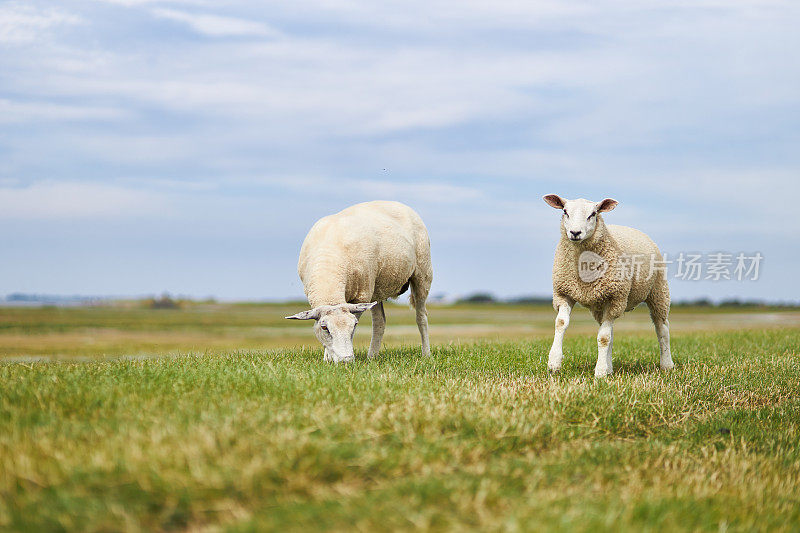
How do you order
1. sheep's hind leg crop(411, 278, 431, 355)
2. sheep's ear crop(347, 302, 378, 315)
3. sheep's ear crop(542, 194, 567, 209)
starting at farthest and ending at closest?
1. sheep's hind leg crop(411, 278, 431, 355)
2. sheep's ear crop(542, 194, 567, 209)
3. sheep's ear crop(347, 302, 378, 315)

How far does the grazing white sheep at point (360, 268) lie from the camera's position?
1021 cm

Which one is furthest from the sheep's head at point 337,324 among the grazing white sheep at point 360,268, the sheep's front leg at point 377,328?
the sheep's front leg at point 377,328

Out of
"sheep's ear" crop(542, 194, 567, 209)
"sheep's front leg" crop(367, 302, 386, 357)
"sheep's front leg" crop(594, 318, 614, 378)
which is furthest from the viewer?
"sheep's front leg" crop(367, 302, 386, 357)

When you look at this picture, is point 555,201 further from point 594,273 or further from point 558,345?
point 558,345

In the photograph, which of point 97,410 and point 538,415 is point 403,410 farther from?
point 97,410

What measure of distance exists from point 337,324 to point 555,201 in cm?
392

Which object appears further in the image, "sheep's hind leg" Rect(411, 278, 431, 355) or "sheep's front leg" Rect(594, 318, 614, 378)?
"sheep's hind leg" Rect(411, 278, 431, 355)

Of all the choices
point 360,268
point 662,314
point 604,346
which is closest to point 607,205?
point 604,346

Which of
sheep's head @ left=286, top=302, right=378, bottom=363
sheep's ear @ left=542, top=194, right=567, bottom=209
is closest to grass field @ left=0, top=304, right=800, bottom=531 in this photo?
sheep's head @ left=286, top=302, right=378, bottom=363

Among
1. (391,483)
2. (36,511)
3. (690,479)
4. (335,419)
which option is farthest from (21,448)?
(690,479)

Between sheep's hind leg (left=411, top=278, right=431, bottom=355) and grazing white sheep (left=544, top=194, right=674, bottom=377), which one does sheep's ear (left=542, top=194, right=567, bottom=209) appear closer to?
grazing white sheep (left=544, top=194, right=674, bottom=377)

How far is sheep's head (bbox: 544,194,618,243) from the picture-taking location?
9.98m

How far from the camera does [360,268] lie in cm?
1138

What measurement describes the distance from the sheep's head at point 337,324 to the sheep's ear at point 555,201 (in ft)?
10.4
